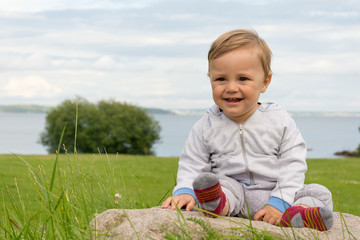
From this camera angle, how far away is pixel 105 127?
38312 mm

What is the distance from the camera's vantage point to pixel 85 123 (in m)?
38.3

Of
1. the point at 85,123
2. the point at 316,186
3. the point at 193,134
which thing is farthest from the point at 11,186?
the point at 85,123

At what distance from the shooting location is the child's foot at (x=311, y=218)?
306 centimetres

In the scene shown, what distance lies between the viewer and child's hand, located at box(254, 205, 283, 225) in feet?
11.0

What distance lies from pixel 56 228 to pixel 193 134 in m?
1.48

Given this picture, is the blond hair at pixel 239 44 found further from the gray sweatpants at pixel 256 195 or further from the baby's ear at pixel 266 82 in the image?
the gray sweatpants at pixel 256 195

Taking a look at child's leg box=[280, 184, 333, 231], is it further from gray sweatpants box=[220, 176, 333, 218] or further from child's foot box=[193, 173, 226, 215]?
child's foot box=[193, 173, 226, 215]

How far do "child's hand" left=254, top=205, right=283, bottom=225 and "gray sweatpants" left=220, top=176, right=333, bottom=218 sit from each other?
89 mm

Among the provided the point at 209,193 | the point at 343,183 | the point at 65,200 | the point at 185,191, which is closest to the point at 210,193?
the point at 209,193

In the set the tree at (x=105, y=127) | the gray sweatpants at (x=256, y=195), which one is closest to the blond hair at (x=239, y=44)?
the gray sweatpants at (x=256, y=195)

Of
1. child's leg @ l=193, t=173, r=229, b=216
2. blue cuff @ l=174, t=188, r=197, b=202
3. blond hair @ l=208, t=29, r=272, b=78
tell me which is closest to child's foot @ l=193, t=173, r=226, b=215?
child's leg @ l=193, t=173, r=229, b=216

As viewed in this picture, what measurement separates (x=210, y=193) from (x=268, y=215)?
628mm

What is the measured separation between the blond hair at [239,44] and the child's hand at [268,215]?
112cm

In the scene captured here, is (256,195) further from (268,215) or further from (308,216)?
(308,216)
